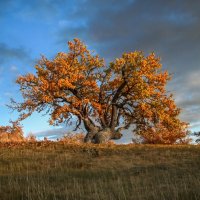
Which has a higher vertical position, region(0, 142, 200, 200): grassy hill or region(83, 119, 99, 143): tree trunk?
region(83, 119, 99, 143): tree trunk

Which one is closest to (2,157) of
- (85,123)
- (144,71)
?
(85,123)

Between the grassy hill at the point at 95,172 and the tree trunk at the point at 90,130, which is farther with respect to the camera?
the tree trunk at the point at 90,130

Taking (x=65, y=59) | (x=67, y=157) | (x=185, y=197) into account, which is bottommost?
(x=185, y=197)

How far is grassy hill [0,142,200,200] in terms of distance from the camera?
14.5 metres

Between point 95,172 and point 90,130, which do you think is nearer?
point 95,172

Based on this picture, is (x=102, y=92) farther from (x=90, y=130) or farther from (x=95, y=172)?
(x=95, y=172)

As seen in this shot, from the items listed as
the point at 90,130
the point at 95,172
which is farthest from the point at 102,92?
the point at 95,172

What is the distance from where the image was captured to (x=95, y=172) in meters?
21.4

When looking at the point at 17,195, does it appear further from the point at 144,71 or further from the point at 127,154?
the point at 144,71

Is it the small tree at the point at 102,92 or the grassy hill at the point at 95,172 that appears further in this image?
the small tree at the point at 102,92

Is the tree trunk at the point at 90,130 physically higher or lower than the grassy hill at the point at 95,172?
higher

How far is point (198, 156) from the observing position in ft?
91.9

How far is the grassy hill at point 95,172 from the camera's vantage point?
14523 millimetres

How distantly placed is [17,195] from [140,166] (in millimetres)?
10544
